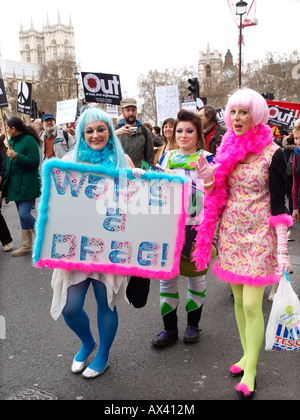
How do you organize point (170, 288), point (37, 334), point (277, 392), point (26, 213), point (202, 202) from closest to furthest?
point (277, 392)
point (202, 202)
point (170, 288)
point (37, 334)
point (26, 213)

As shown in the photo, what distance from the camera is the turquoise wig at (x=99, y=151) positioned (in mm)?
2805

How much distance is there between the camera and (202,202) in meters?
3.10

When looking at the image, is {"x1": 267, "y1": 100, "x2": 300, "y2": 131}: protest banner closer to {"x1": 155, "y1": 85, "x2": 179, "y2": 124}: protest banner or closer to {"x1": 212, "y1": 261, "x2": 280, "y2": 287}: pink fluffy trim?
{"x1": 155, "y1": 85, "x2": 179, "y2": 124}: protest banner

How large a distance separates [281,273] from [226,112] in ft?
3.73

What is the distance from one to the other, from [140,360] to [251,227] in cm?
136

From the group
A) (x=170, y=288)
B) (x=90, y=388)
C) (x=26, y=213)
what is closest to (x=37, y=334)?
(x=90, y=388)

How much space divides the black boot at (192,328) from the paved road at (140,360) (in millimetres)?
55

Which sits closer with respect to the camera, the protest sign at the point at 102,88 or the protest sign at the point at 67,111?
the protest sign at the point at 102,88

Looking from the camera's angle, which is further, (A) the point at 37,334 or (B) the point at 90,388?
(A) the point at 37,334

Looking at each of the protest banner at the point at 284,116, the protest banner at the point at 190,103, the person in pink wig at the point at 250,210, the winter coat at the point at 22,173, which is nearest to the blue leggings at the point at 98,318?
the person in pink wig at the point at 250,210

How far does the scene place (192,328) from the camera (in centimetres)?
347

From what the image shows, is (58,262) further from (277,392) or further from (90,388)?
(277,392)

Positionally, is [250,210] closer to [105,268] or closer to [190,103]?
[105,268]

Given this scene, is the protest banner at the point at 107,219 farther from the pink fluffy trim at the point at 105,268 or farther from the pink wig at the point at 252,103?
the pink wig at the point at 252,103
